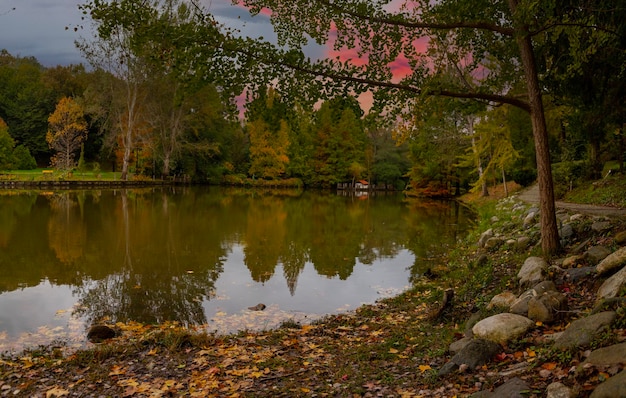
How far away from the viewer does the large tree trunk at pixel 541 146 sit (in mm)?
8164

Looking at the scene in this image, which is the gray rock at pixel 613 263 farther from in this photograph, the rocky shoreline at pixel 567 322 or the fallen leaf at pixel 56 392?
the fallen leaf at pixel 56 392

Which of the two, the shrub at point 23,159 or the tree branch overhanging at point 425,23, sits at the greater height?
the tree branch overhanging at point 425,23

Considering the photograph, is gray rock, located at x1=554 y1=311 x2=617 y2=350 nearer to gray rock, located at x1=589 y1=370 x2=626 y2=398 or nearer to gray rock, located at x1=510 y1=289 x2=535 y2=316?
gray rock, located at x1=589 y1=370 x2=626 y2=398

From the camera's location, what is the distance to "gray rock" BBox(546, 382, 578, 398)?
11.9 feet

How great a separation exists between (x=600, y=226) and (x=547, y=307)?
12.7ft

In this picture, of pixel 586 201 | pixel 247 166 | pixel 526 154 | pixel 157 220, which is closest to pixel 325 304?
pixel 586 201

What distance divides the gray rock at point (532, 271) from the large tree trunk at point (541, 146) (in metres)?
0.62

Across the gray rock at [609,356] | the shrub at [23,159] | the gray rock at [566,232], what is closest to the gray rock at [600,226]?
the gray rock at [566,232]

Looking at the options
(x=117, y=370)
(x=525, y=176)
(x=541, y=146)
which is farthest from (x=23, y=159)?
(x=541, y=146)

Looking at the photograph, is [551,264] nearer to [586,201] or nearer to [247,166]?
[586,201]

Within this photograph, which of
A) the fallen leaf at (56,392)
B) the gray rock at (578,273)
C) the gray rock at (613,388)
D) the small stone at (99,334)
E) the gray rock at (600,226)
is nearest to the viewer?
the gray rock at (613,388)

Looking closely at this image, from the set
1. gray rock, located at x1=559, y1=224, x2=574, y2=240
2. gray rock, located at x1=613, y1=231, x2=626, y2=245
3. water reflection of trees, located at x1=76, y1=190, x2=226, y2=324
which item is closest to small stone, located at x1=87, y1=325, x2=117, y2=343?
water reflection of trees, located at x1=76, y1=190, x2=226, y2=324

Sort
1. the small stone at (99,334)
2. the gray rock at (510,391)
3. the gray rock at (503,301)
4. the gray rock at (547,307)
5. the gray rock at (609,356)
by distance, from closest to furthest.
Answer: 1. the gray rock at (609,356)
2. the gray rock at (510,391)
3. the gray rock at (547,307)
4. the gray rock at (503,301)
5. the small stone at (99,334)

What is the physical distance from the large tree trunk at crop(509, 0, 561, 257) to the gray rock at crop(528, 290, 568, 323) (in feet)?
8.95
